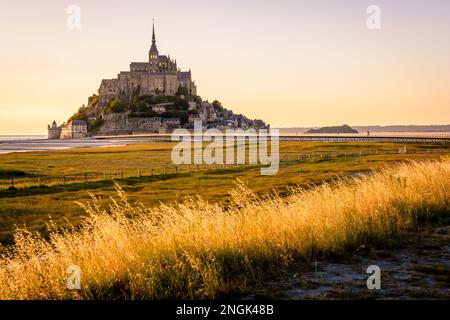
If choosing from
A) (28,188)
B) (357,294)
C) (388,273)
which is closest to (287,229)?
(388,273)

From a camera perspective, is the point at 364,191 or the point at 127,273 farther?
the point at 364,191

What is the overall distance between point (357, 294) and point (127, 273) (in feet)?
13.1

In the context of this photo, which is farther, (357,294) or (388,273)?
(388,273)

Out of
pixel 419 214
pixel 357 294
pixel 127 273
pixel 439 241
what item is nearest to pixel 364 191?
pixel 419 214

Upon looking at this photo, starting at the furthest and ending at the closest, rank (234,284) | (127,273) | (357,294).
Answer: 1. (127,273)
2. (234,284)
3. (357,294)

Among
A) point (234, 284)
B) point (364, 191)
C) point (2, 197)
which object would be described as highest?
point (364, 191)

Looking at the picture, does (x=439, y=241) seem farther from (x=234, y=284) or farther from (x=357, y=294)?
(x=234, y=284)

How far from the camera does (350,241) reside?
1002 centimetres
